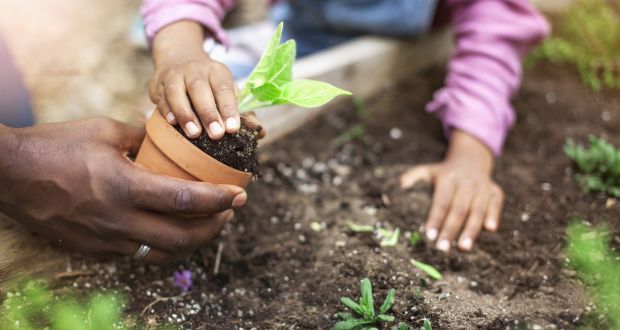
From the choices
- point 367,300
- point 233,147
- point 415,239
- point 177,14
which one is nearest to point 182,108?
point 233,147

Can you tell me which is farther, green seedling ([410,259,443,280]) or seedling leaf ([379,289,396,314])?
green seedling ([410,259,443,280])

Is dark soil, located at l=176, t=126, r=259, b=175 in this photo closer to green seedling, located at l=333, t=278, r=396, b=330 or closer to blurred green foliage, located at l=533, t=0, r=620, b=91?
green seedling, located at l=333, t=278, r=396, b=330

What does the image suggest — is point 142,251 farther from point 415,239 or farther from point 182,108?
point 415,239

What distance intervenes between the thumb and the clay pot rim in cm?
84

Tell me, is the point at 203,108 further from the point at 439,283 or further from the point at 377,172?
the point at 377,172

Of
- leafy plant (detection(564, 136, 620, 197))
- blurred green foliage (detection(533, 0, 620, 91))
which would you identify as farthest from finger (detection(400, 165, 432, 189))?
blurred green foliage (detection(533, 0, 620, 91))

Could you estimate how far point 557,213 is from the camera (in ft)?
6.59

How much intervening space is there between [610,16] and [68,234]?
277 cm

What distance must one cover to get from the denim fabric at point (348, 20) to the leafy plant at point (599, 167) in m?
0.89

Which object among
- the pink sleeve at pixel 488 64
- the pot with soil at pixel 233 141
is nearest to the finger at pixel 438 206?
the pink sleeve at pixel 488 64

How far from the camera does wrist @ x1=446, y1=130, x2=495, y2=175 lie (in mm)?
2164

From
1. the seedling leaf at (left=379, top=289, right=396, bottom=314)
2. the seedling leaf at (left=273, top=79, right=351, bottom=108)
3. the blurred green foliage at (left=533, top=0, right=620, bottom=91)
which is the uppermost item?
the seedling leaf at (left=273, top=79, right=351, bottom=108)

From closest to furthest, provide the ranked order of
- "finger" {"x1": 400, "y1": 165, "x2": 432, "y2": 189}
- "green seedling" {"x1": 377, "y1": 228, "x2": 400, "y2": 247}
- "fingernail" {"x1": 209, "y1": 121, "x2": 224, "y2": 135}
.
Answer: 1. "fingernail" {"x1": 209, "y1": 121, "x2": 224, "y2": 135}
2. "green seedling" {"x1": 377, "y1": 228, "x2": 400, "y2": 247}
3. "finger" {"x1": 400, "y1": 165, "x2": 432, "y2": 189}

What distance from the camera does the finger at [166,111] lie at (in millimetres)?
1406
